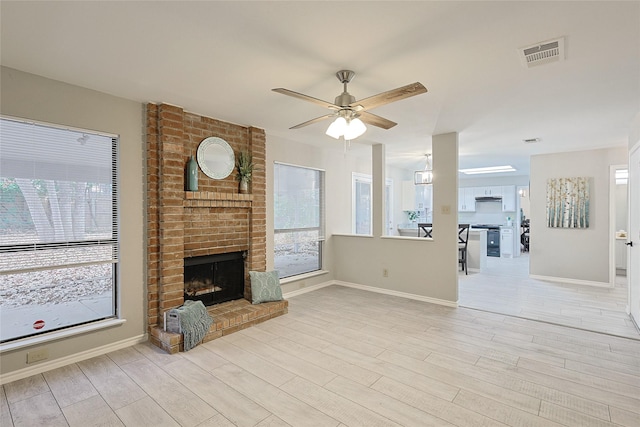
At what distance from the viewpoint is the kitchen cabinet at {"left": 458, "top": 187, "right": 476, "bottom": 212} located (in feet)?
32.7

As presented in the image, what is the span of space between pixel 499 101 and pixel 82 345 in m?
4.63

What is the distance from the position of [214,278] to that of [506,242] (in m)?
8.42

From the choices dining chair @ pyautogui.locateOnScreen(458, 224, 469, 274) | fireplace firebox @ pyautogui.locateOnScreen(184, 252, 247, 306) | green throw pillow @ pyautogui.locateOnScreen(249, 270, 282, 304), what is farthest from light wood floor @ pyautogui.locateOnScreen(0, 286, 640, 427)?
dining chair @ pyautogui.locateOnScreen(458, 224, 469, 274)

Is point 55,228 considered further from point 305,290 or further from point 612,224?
point 612,224

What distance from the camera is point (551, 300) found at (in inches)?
181

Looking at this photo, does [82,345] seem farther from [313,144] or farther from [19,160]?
[313,144]

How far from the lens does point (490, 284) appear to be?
562cm

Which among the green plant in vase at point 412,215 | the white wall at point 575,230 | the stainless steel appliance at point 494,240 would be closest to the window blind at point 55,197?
the white wall at point 575,230

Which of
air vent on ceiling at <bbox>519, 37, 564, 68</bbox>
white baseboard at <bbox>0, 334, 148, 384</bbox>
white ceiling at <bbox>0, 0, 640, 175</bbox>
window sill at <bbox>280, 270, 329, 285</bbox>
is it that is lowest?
white baseboard at <bbox>0, 334, 148, 384</bbox>

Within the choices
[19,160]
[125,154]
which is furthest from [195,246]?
[19,160]

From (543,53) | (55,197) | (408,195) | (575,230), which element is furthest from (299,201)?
(575,230)

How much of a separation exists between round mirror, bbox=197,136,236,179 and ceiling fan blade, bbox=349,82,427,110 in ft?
7.07

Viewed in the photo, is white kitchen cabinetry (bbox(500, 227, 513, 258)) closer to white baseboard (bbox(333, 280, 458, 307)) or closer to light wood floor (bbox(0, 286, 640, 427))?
white baseboard (bbox(333, 280, 458, 307))

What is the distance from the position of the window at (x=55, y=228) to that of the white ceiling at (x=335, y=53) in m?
0.59
